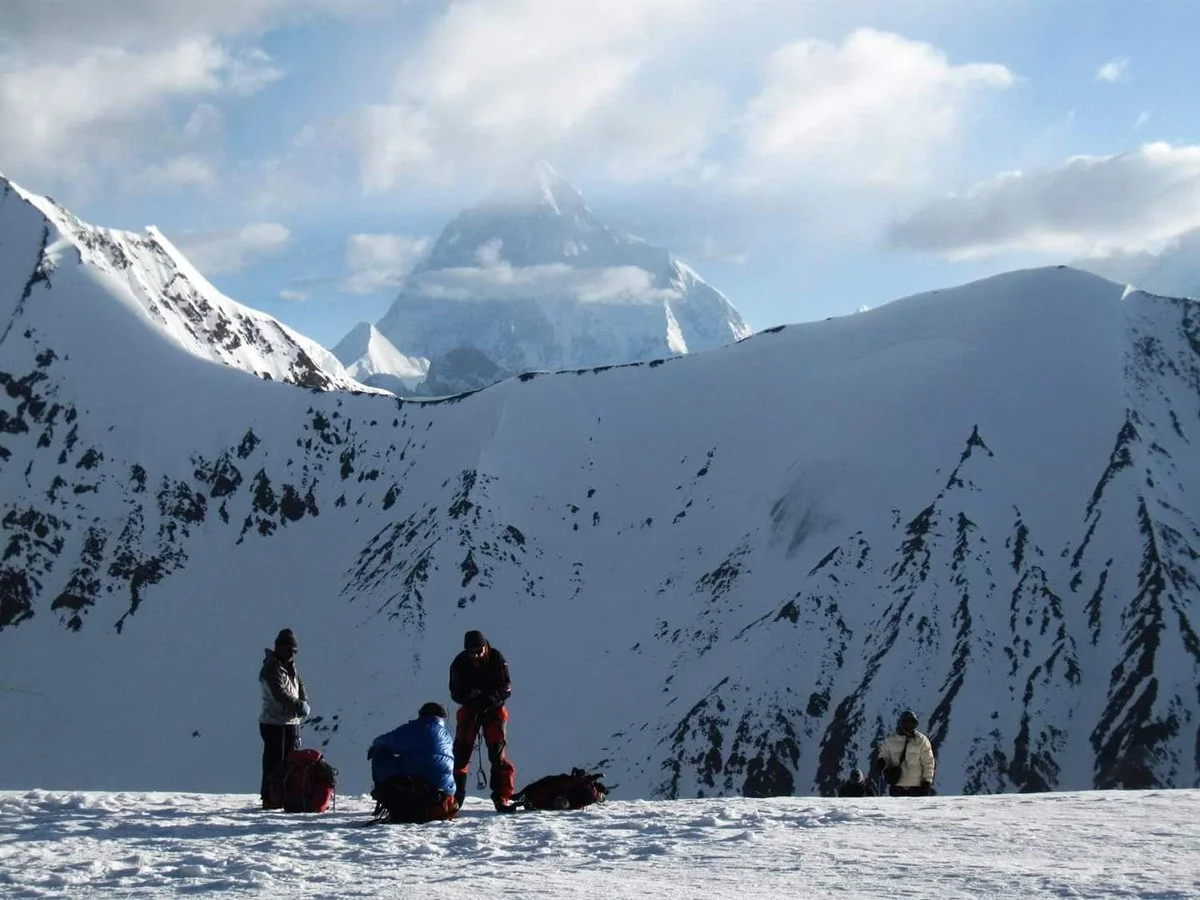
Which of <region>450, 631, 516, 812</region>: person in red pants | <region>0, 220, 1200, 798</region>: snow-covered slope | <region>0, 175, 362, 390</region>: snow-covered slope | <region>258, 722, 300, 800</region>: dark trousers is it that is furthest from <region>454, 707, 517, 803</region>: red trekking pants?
<region>0, 175, 362, 390</region>: snow-covered slope

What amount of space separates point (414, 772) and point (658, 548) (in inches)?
3262

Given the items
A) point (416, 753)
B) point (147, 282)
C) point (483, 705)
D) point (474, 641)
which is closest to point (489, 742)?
point (483, 705)

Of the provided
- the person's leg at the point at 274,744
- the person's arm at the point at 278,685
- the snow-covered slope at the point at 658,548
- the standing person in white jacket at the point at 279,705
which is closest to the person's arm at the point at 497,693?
the standing person in white jacket at the point at 279,705

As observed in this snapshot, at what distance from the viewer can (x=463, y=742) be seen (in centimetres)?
1659

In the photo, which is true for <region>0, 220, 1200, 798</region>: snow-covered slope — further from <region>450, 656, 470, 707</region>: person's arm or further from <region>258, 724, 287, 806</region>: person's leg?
<region>450, 656, 470, 707</region>: person's arm

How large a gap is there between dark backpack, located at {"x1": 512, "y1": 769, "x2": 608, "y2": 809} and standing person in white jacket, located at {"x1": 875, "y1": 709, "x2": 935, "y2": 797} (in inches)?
244

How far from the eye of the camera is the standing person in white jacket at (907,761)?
806 inches

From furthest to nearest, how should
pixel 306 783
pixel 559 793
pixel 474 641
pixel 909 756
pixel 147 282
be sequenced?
1. pixel 147 282
2. pixel 909 756
3. pixel 559 793
4. pixel 306 783
5. pixel 474 641

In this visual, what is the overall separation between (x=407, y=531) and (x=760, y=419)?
3374cm

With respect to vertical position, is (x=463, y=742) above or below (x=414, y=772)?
above

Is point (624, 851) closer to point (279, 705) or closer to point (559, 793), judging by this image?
point (559, 793)

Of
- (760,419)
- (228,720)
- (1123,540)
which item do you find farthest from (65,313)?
(1123,540)

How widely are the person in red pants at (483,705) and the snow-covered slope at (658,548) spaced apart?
183 ft

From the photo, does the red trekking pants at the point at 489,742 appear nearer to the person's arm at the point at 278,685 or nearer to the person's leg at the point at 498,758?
the person's leg at the point at 498,758
